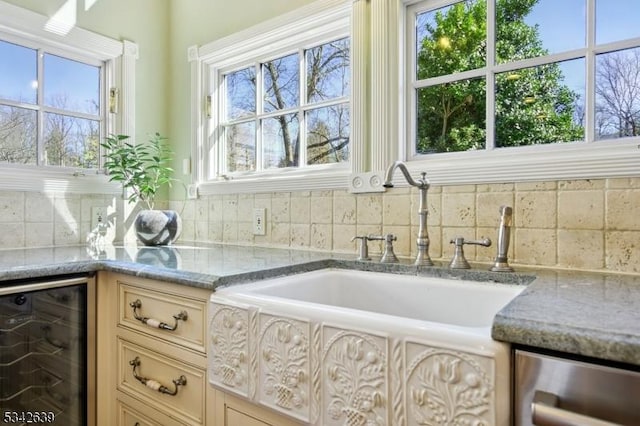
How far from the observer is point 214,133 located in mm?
2232

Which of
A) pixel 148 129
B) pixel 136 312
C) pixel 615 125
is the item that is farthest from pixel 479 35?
pixel 148 129

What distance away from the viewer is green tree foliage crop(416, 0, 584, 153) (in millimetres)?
1275

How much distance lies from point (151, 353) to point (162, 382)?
100 millimetres

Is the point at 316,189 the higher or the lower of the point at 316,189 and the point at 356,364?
the higher

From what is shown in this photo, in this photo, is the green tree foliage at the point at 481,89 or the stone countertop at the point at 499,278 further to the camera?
the green tree foliage at the point at 481,89

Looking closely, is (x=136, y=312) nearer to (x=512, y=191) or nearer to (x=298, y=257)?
(x=298, y=257)

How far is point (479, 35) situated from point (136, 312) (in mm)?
1558

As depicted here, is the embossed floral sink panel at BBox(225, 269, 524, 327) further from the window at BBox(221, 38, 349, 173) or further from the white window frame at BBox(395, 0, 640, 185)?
the window at BBox(221, 38, 349, 173)

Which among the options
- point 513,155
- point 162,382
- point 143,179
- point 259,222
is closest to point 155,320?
point 162,382

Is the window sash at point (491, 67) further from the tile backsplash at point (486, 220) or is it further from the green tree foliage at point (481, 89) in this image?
Result: the tile backsplash at point (486, 220)

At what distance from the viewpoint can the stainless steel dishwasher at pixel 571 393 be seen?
1.74 feet

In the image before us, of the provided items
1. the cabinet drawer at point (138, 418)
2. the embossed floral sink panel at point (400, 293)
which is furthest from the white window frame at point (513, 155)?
the cabinet drawer at point (138, 418)

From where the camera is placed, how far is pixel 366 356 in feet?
2.43

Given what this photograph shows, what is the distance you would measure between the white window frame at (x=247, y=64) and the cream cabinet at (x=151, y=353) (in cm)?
77
